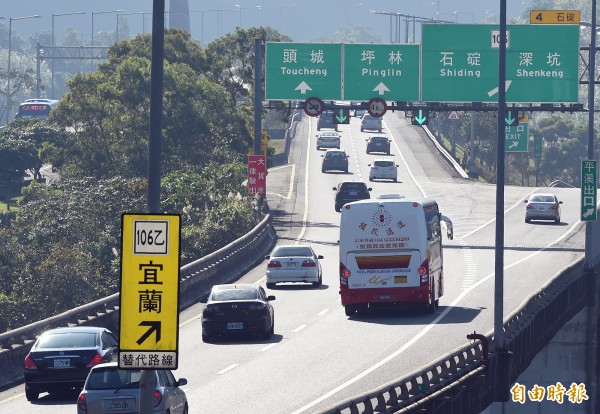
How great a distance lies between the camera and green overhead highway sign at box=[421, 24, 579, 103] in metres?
56.8

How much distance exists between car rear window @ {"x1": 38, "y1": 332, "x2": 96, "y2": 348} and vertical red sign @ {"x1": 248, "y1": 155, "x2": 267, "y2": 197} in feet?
123

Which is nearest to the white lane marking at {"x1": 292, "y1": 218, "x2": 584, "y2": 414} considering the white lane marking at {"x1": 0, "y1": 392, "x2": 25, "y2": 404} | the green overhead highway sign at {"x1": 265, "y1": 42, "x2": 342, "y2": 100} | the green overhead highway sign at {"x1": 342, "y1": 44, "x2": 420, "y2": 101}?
the white lane marking at {"x1": 0, "y1": 392, "x2": 25, "y2": 404}

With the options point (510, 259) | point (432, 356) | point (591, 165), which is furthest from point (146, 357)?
point (510, 259)

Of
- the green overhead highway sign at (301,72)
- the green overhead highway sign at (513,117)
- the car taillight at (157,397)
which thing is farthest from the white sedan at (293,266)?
the car taillight at (157,397)

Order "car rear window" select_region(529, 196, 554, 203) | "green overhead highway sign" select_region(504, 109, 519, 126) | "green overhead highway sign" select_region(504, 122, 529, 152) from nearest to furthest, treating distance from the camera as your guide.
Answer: "green overhead highway sign" select_region(504, 109, 519, 126) → "car rear window" select_region(529, 196, 554, 203) → "green overhead highway sign" select_region(504, 122, 529, 152)

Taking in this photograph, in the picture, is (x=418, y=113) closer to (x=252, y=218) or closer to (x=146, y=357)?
(x=252, y=218)

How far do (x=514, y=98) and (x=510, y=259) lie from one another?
286 inches

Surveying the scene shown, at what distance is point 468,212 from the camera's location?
76.0 metres

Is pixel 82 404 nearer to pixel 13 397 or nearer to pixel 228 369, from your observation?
pixel 13 397

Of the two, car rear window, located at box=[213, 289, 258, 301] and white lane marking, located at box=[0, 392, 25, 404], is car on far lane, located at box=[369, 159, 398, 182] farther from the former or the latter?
white lane marking, located at box=[0, 392, 25, 404]

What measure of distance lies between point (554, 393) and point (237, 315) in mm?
19128

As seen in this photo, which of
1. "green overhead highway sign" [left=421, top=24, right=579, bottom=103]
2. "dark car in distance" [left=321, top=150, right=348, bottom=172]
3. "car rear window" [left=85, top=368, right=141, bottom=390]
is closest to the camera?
"car rear window" [left=85, top=368, right=141, bottom=390]

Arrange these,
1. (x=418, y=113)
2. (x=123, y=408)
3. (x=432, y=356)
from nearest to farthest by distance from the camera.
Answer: (x=123, y=408) → (x=432, y=356) → (x=418, y=113)

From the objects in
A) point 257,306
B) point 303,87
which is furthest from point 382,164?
point 257,306
